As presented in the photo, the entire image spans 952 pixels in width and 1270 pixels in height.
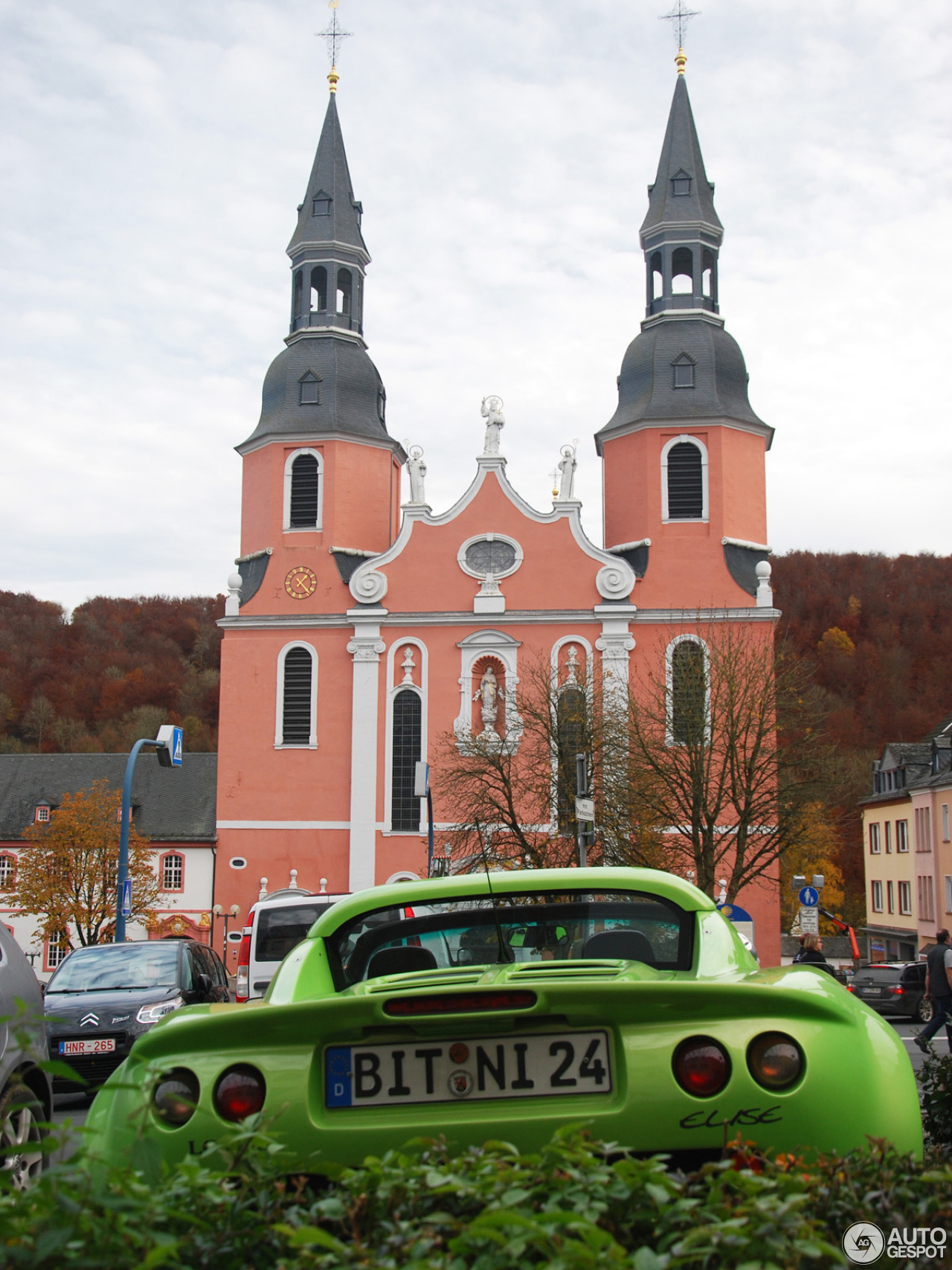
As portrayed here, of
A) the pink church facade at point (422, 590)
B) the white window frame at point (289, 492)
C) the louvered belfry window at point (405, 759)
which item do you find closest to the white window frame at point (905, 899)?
the pink church facade at point (422, 590)

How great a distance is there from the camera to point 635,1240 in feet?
7.48

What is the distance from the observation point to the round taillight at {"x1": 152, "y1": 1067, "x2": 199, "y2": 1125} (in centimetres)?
311

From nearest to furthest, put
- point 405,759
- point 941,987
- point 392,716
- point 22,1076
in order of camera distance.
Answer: point 22,1076, point 941,987, point 405,759, point 392,716

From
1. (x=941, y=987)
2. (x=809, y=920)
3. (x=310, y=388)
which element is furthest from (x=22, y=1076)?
(x=310, y=388)

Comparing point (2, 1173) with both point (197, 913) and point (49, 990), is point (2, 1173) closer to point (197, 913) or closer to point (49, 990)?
point (49, 990)

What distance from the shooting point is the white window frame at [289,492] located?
42.3 m

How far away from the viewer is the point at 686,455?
1624 inches

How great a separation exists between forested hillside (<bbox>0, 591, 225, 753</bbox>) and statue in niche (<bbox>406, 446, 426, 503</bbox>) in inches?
2064

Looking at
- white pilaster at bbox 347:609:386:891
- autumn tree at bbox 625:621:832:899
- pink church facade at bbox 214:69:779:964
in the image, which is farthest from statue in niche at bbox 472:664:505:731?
autumn tree at bbox 625:621:832:899

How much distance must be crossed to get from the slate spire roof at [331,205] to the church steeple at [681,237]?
10.1m

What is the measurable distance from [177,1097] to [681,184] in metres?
45.8

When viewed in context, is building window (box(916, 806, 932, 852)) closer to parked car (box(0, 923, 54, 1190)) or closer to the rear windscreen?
the rear windscreen

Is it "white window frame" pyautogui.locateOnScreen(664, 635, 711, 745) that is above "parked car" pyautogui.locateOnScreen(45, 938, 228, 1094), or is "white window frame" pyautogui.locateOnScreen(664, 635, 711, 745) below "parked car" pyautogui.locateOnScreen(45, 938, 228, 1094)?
above

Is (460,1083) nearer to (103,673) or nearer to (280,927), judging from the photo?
(280,927)
